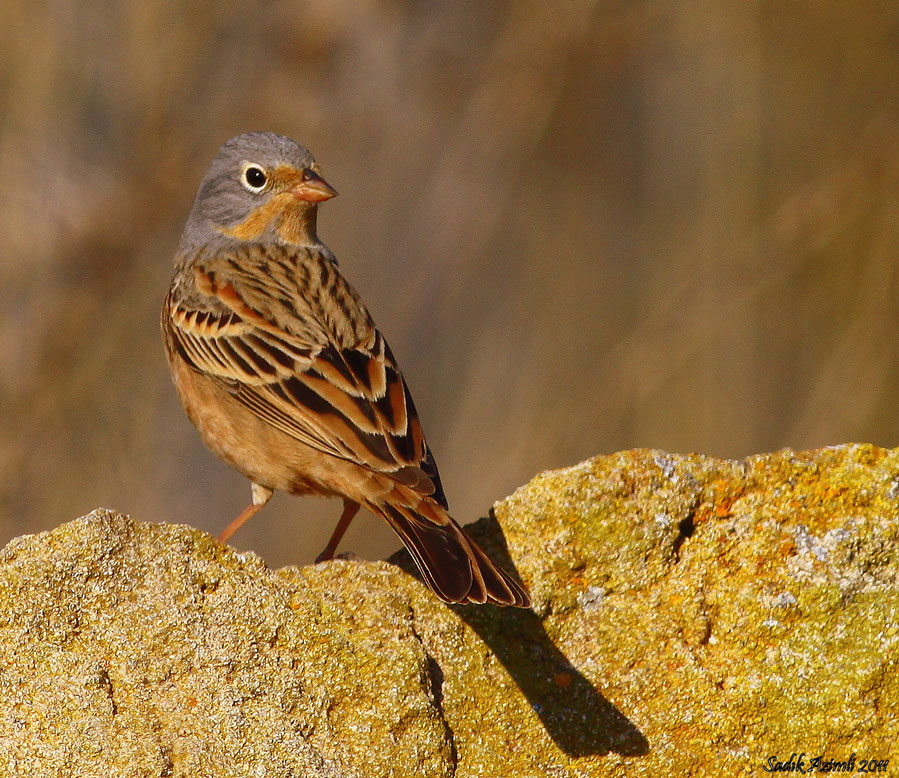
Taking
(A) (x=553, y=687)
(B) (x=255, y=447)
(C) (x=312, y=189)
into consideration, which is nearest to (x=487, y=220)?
(C) (x=312, y=189)

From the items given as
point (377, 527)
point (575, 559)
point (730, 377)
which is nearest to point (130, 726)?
point (575, 559)

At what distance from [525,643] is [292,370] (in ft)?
6.21

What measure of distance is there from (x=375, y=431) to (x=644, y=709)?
1.64 m

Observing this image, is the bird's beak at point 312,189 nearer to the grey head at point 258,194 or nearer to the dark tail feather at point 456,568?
the grey head at point 258,194

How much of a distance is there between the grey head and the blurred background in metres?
0.70

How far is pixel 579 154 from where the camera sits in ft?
38.9

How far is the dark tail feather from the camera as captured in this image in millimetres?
3775

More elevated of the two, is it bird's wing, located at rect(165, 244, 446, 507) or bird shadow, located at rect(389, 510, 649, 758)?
bird's wing, located at rect(165, 244, 446, 507)

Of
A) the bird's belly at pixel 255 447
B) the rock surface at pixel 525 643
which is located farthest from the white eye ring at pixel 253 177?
the rock surface at pixel 525 643

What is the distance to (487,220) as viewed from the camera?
31.1ft

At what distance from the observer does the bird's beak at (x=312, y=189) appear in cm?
624

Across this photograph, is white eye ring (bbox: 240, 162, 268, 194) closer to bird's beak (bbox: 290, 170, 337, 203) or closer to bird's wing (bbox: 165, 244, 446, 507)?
bird's beak (bbox: 290, 170, 337, 203)

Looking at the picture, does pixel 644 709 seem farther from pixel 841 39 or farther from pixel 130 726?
A: pixel 841 39

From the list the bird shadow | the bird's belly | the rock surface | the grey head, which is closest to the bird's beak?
the grey head
